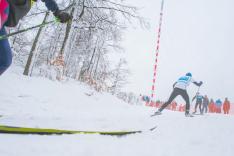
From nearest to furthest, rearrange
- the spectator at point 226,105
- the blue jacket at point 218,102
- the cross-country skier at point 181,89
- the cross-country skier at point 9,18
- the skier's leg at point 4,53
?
1. the cross-country skier at point 9,18
2. the skier's leg at point 4,53
3. the cross-country skier at point 181,89
4. the spectator at point 226,105
5. the blue jacket at point 218,102

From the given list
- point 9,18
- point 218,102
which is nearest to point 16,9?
point 9,18

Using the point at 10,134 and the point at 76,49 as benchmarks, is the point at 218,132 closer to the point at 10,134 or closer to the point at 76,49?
the point at 10,134

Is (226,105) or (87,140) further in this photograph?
(226,105)

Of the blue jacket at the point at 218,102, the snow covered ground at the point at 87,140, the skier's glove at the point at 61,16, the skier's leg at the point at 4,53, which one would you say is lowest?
the snow covered ground at the point at 87,140

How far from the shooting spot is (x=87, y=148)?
3064 mm

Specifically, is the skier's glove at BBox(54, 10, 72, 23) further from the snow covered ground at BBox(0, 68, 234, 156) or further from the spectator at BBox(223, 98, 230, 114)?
the spectator at BBox(223, 98, 230, 114)

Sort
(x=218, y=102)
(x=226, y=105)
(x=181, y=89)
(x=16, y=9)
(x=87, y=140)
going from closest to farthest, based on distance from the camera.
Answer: (x=16, y=9) → (x=87, y=140) → (x=181, y=89) → (x=226, y=105) → (x=218, y=102)

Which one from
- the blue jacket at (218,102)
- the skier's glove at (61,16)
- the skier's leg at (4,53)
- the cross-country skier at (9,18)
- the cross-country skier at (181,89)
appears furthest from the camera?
the blue jacket at (218,102)

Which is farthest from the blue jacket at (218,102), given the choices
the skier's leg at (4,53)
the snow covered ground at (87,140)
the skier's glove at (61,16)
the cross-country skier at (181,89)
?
the skier's leg at (4,53)

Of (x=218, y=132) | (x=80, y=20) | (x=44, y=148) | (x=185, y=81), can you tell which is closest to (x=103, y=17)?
(x=80, y=20)

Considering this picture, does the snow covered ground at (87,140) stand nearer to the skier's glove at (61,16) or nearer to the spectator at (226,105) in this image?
the skier's glove at (61,16)

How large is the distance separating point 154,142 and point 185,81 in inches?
200

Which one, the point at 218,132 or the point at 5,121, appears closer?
the point at 5,121

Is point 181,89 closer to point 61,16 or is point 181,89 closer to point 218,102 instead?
point 61,16
